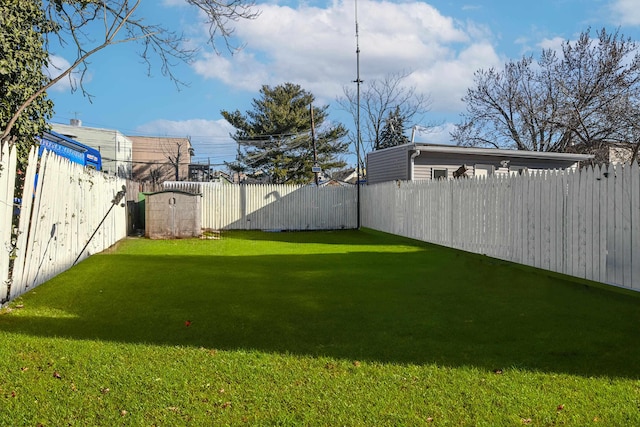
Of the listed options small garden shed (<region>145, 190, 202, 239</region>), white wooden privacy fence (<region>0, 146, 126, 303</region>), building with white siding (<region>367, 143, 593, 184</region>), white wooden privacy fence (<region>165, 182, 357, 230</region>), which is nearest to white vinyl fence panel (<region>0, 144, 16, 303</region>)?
white wooden privacy fence (<region>0, 146, 126, 303</region>)

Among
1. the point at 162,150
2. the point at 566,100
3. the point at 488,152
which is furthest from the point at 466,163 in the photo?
the point at 162,150

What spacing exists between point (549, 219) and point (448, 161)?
10908 millimetres

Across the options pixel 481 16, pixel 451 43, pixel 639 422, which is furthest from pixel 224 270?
pixel 451 43

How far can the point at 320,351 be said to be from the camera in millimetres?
4121

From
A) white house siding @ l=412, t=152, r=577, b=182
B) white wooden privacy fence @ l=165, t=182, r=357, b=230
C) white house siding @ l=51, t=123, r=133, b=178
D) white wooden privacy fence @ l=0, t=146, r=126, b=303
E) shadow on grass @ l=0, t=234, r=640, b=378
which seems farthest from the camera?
white house siding @ l=51, t=123, r=133, b=178

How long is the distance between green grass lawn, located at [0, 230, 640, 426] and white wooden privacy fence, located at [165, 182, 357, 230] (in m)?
11.2

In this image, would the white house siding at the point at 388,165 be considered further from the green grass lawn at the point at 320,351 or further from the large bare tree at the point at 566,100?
the green grass lawn at the point at 320,351

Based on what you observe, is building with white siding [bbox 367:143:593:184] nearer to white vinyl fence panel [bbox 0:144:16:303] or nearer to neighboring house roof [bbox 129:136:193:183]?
white vinyl fence panel [bbox 0:144:16:303]

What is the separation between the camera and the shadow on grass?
4.15 m

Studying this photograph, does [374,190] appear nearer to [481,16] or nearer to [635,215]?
[481,16]

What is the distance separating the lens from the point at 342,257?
10617mm

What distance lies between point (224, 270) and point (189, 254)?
9.35 feet

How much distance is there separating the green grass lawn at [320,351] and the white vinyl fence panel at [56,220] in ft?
1.11

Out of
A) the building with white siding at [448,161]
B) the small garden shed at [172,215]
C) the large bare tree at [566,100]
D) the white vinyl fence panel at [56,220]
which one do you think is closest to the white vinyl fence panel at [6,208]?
the white vinyl fence panel at [56,220]
